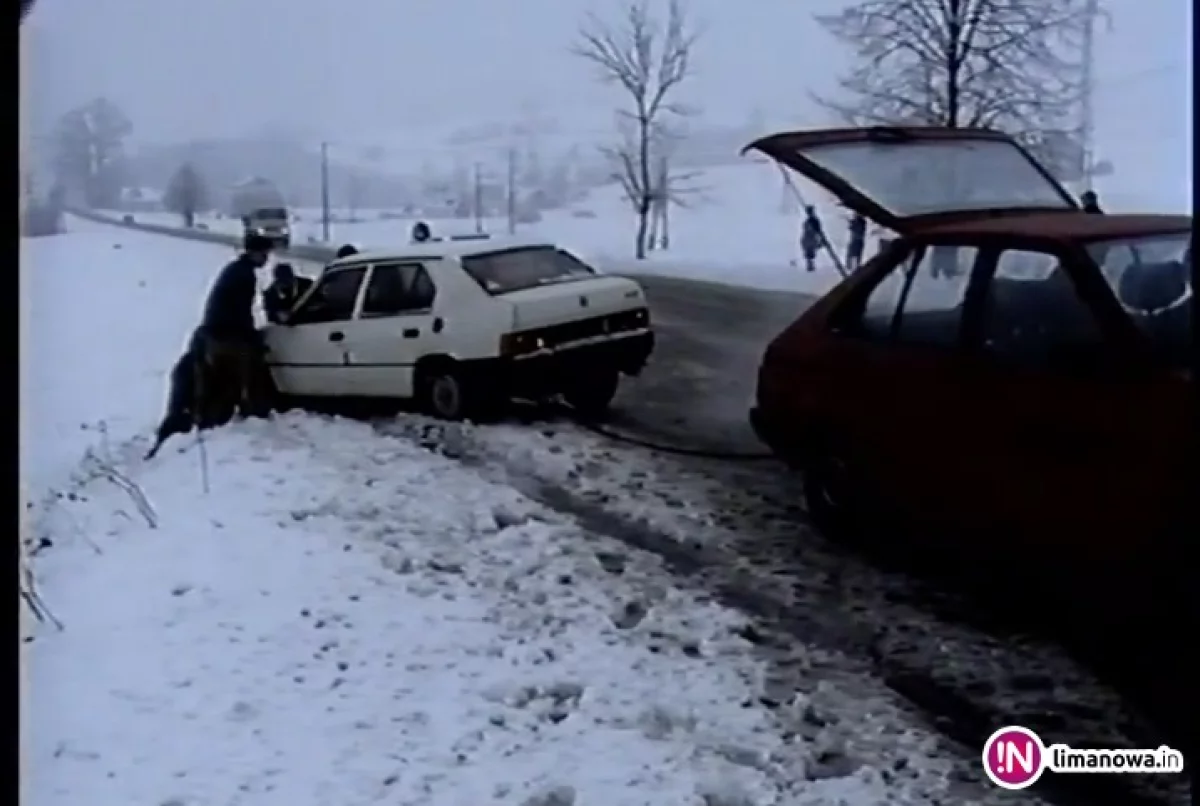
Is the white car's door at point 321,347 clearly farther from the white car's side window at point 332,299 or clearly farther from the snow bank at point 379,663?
the snow bank at point 379,663

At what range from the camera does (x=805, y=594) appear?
208 centimetres

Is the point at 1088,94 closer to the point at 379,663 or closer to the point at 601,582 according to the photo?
the point at 601,582

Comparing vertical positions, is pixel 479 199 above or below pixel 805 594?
above

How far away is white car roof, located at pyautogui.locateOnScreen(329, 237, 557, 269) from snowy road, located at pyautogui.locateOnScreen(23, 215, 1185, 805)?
0.17 meters

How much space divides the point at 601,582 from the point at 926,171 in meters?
0.67

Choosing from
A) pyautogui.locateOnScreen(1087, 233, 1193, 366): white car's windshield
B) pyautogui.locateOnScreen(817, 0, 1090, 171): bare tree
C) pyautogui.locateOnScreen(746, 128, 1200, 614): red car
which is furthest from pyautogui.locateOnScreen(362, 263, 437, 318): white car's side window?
pyautogui.locateOnScreen(1087, 233, 1193, 366): white car's windshield

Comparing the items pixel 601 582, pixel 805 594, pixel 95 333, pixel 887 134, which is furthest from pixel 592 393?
pixel 95 333

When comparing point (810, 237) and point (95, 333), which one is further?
point (810, 237)

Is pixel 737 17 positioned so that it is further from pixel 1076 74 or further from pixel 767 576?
pixel 767 576

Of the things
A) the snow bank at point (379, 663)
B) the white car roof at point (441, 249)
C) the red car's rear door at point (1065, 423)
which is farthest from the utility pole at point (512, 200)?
the red car's rear door at point (1065, 423)

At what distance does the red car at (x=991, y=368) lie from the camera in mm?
1954

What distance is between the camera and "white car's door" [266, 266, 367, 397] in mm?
2195

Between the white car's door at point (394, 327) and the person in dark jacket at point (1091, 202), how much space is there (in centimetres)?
83

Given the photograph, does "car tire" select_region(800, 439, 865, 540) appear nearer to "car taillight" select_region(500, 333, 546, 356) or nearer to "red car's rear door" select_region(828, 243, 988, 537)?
"red car's rear door" select_region(828, 243, 988, 537)
